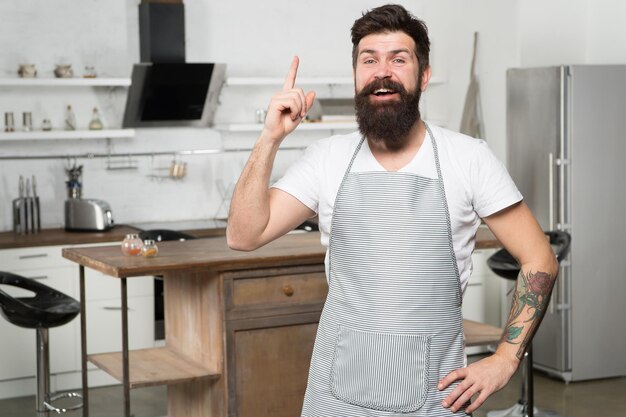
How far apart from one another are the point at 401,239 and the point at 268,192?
13.0 inches

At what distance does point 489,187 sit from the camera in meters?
2.23

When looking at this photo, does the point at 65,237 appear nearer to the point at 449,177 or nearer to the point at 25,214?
the point at 25,214

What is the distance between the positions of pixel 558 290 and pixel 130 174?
285 centimetres

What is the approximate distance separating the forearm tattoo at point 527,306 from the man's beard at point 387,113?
42cm

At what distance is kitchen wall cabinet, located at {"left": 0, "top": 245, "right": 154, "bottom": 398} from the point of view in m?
5.83

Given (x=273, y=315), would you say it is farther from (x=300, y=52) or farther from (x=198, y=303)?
(x=300, y=52)

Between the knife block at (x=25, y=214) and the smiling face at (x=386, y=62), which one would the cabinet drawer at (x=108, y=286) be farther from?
the smiling face at (x=386, y=62)

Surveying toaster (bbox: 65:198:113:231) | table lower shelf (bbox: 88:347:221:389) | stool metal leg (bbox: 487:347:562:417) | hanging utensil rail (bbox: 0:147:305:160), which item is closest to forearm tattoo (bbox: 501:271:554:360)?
table lower shelf (bbox: 88:347:221:389)

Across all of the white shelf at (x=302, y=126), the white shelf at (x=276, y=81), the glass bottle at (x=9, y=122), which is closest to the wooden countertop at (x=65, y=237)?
the glass bottle at (x=9, y=122)

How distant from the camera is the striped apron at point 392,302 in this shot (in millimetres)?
2221

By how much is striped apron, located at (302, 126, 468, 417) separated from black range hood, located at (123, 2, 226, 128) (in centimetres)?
441

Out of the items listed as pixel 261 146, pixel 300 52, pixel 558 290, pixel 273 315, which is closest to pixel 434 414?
pixel 261 146

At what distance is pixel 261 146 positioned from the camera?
2.26 metres

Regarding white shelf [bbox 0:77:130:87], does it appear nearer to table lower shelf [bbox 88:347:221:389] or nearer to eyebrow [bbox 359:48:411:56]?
table lower shelf [bbox 88:347:221:389]
